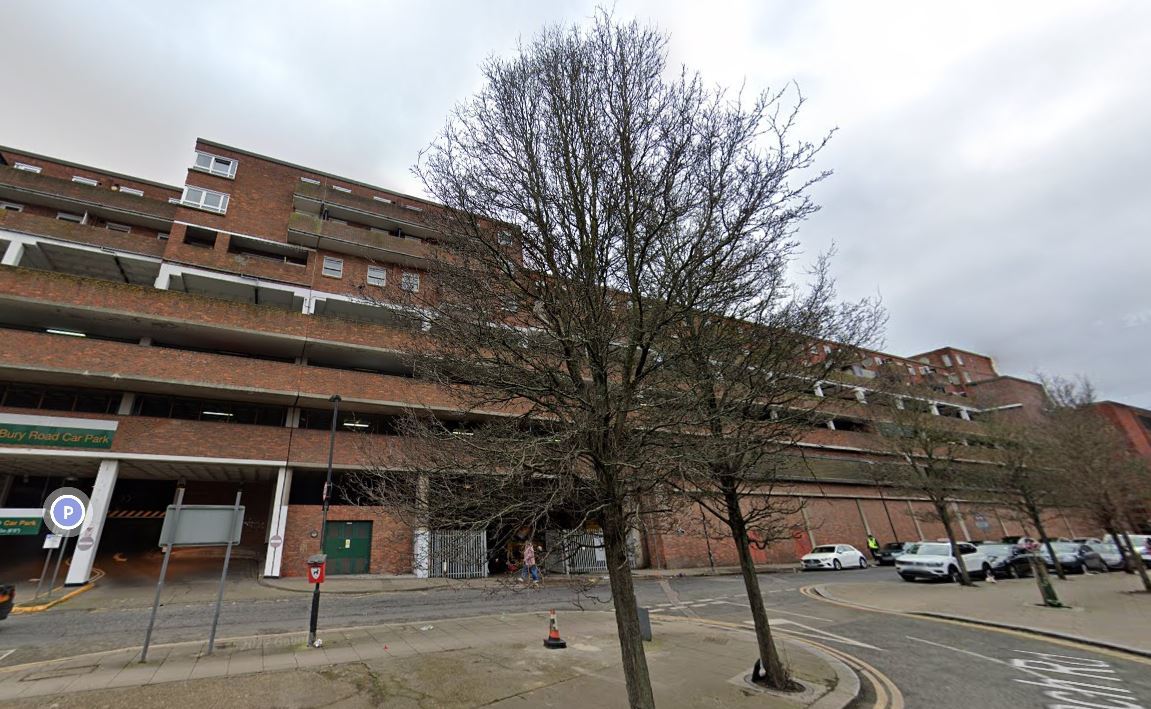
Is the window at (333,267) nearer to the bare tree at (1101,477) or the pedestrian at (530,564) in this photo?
the pedestrian at (530,564)

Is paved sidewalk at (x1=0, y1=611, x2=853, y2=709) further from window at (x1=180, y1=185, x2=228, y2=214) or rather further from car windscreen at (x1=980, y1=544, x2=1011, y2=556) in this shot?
window at (x1=180, y1=185, x2=228, y2=214)

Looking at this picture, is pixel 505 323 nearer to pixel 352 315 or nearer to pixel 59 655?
pixel 59 655

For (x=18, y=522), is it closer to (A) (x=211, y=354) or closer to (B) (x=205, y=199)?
(A) (x=211, y=354)

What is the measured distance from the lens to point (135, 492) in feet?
82.7

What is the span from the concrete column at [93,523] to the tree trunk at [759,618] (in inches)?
848

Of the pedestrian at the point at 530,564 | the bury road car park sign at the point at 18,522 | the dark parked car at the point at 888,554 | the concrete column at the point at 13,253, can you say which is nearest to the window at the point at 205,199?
the concrete column at the point at 13,253

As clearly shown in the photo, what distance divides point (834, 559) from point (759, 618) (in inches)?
965

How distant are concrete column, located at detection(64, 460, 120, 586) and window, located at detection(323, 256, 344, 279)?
39.7 ft

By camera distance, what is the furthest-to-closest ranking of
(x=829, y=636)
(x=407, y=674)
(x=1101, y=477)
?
(x=1101, y=477)
(x=829, y=636)
(x=407, y=674)

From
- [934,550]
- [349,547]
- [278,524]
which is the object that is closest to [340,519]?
[349,547]

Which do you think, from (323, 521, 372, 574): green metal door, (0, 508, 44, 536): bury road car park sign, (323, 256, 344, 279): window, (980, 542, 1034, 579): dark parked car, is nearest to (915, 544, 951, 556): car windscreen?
(980, 542, 1034, 579): dark parked car

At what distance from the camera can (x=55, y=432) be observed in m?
17.3

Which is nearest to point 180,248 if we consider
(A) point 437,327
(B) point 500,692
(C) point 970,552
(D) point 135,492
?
(D) point 135,492

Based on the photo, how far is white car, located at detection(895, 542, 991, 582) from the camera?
19.8 m
